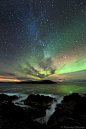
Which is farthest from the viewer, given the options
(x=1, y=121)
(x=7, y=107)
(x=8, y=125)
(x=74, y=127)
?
(x=7, y=107)

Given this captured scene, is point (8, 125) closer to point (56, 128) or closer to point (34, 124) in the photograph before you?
point (34, 124)

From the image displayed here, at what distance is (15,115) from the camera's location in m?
9.59

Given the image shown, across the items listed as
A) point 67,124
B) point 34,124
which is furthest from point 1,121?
point 67,124

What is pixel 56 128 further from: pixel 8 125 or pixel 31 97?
pixel 31 97

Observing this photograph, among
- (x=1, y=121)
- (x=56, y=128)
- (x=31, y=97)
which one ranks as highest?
(x=56, y=128)

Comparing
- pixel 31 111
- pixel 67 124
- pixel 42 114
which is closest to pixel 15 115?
pixel 31 111

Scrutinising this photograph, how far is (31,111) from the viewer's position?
11227 mm

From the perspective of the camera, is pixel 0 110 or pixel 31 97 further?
pixel 31 97

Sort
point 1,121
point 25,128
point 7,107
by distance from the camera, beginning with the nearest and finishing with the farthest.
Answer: point 25,128 < point 1,121 < point 7,107

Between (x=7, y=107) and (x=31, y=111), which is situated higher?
(x=7, y=107)

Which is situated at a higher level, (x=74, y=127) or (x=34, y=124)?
(x=74, y=127)

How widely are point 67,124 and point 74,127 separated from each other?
0.57m

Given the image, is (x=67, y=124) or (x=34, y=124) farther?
(x=34, y=124)

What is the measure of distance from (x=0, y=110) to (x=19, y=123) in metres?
4.75
